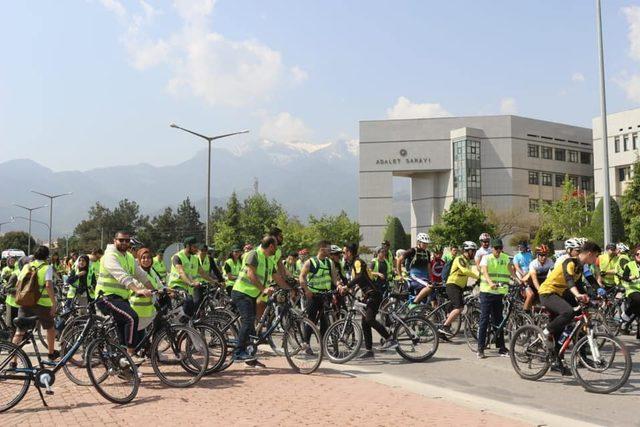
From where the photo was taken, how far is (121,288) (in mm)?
8227

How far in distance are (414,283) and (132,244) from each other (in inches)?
269

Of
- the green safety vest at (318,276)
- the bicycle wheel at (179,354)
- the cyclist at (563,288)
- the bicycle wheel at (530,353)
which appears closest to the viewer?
the bicycle wheel at (179,354)

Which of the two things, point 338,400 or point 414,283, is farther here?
point 414,283

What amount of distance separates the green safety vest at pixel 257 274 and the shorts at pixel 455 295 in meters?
3.77

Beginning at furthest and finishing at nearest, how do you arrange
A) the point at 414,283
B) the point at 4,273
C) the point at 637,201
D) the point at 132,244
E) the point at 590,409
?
the point at 637,201 → the point at 4,273 → the point at 414,283 → the point at 132,244 → the point at 590,409

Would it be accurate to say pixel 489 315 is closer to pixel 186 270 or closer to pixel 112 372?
pixel 186 270

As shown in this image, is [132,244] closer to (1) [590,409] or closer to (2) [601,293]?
(1) [590,409]

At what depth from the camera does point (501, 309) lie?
33.9 feet

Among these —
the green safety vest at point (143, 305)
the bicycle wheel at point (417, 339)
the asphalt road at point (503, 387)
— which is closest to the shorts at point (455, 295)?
the asphalt road at point (503, 387)

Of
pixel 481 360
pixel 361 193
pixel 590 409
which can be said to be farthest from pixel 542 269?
pixel 361 193

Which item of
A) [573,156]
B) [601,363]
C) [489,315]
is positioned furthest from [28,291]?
[573,156]

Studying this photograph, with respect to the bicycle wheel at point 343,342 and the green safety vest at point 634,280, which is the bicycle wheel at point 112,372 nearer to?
the bicycle wheel at point 343,342

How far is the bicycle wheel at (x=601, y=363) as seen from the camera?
755cm

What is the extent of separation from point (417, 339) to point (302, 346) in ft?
6.51
